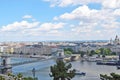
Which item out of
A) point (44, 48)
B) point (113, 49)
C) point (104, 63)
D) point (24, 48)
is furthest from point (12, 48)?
point (104, 63)

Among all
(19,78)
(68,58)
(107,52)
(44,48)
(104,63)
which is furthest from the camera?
(44,48)

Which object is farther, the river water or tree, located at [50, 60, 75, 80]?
the river water

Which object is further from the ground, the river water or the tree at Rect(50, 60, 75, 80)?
the tree at Rect(50, 60, 75, 80)

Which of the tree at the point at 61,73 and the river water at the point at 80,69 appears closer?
the tree at the point at 61,73

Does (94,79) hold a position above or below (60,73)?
below

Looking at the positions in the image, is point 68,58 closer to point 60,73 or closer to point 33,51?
point 33,51

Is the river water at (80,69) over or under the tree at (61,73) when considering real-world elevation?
under

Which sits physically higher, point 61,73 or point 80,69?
point 61,73

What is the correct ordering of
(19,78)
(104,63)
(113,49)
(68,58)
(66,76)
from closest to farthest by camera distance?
(66,76)
(19,78)
(104,63)
(68,58)
(113,49)

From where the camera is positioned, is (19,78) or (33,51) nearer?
(19,78)

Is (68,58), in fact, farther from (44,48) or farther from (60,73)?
(60,73)

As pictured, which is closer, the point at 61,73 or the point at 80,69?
the point at 61,73
